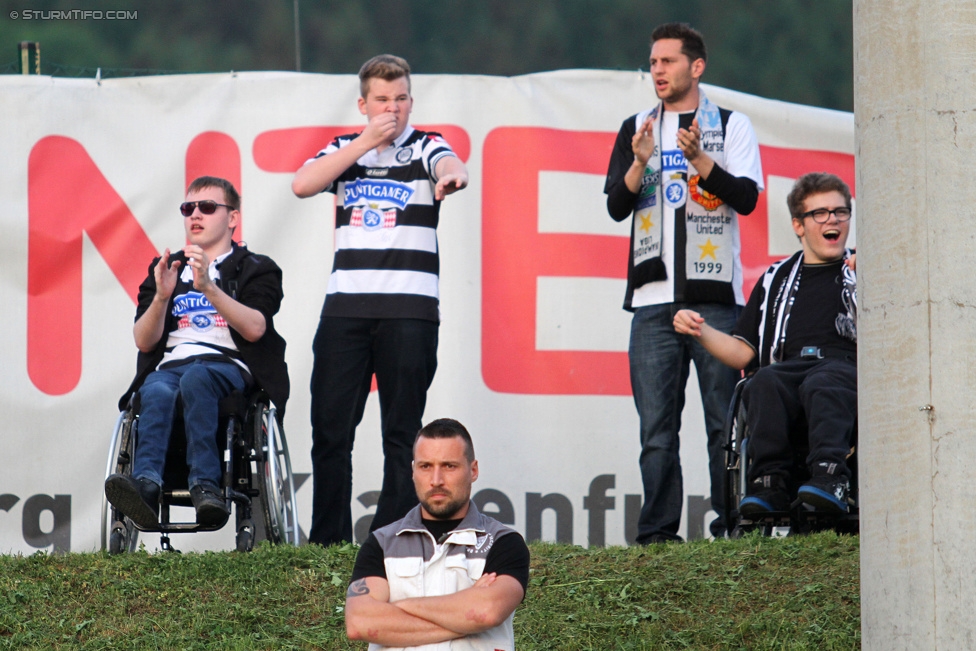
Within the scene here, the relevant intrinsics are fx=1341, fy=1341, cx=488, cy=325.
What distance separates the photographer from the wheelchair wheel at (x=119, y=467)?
16.4 feet

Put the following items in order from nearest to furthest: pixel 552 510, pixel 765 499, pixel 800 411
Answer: pixel 765 499 < pixel 800 411 < pixel 552 510

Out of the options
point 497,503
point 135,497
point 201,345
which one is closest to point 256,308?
point 201,345

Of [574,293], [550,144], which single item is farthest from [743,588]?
[550,144]

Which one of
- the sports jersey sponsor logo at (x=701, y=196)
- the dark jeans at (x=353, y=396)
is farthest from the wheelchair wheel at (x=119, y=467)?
the sports jersey sponsor logo at (x=701, y=196)

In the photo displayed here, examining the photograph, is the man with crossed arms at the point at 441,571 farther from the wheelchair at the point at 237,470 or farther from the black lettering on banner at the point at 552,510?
the black lettering on banner at the point at 552,510

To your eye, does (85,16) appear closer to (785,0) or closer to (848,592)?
(785,0)

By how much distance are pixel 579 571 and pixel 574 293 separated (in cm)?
272

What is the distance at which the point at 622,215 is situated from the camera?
558 cm

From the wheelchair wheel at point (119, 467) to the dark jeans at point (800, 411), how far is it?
7.63 ft

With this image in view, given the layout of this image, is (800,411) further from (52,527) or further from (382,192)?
(52,527)

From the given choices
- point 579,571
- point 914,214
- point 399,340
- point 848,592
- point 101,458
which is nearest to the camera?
point 914,214

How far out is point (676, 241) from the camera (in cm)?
555

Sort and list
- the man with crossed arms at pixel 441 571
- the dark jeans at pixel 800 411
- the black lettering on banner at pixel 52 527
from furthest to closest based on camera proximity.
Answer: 1. the black lettering on banner at pixel 52 527
2. the dark jeans at pixel 800 411
3. the man with crossed arms at pixel 441 571

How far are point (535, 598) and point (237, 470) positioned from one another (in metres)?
1.39
